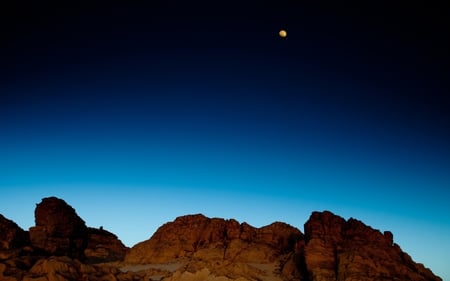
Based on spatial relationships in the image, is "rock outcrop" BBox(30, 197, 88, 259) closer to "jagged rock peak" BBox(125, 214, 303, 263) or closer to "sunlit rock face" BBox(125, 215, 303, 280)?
"sunlit rock face" BBox(125, 215, 303, 280)

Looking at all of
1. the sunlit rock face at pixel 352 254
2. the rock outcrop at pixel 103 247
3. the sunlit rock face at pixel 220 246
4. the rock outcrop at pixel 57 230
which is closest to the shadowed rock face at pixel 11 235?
the rock outcrop at pixel 57 230

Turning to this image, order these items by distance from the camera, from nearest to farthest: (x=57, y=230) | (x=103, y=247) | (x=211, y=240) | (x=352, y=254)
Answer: (x=352, y=254), (x=211, y=240), (x=57, y=230), (x=103, y=247)

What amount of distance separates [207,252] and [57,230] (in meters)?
28.7

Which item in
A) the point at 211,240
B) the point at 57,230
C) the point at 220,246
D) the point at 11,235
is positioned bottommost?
the point at 11,235

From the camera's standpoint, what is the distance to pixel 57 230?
62.0 meters

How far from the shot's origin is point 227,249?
52.2 meters

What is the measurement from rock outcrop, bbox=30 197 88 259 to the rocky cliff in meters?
0.15

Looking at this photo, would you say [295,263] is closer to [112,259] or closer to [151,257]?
[151,257]

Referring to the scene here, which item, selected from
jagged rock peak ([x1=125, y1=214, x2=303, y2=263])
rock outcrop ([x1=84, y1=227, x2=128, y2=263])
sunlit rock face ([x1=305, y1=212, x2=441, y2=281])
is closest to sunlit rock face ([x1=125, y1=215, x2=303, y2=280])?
jagged rock peak ([x1=125, y1=214, x2=303, y2=263])

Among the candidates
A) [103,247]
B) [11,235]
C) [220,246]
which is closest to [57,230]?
[11,235]

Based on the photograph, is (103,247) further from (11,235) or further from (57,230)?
(11,235)

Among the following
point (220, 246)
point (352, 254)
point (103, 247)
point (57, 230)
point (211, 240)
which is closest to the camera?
point (352, 254)

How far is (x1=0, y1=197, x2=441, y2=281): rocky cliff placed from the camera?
114ft

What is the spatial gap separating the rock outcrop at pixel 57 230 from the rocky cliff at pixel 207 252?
15 centimetres
